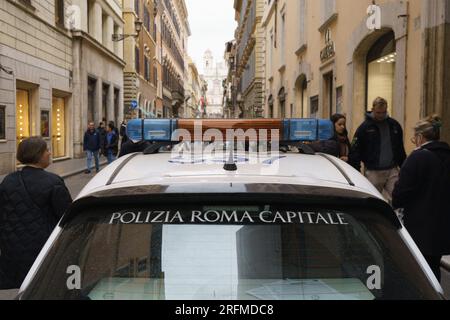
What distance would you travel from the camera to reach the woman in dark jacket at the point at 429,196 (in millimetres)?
4523

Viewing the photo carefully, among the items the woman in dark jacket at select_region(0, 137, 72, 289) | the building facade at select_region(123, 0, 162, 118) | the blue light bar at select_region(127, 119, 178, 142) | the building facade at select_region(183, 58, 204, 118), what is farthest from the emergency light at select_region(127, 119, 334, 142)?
the building facade at select_region(183, 58, 204, 118)

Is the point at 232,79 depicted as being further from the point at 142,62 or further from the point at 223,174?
the point at 223,174

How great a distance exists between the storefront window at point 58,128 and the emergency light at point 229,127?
1832cm

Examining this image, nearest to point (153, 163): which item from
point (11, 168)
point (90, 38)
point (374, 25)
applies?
point (374, 25)

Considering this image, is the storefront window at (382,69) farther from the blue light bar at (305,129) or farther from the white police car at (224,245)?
the white police car at (224,245)

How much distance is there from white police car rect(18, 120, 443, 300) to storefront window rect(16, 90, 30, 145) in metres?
16.1

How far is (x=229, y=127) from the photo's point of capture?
3.36 meters

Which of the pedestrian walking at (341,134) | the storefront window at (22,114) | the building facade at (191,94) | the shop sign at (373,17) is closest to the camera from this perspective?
the pedestrian walking at (341,134)

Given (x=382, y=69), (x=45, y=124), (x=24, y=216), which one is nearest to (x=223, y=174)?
(x=24, y=216)

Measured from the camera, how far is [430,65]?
9234 mm

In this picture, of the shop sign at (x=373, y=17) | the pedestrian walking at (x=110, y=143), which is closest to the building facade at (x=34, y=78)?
the pedestrian walking at (x=110, y=143)

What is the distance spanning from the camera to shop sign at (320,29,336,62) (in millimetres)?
16016

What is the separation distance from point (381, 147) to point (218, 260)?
5074mm

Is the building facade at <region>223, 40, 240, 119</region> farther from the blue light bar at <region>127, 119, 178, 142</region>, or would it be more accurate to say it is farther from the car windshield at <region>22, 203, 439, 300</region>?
the car windshield at <region>22, 203, 439, 300</region>
